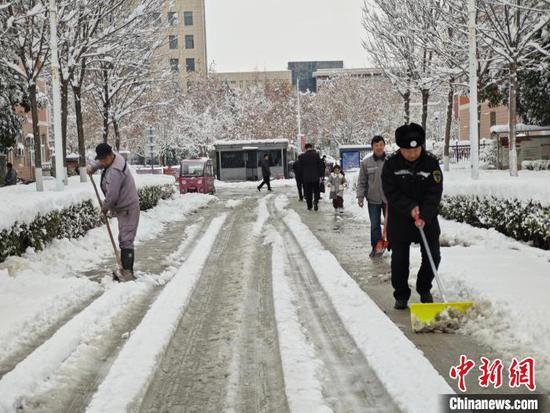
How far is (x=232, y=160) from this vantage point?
148 feet

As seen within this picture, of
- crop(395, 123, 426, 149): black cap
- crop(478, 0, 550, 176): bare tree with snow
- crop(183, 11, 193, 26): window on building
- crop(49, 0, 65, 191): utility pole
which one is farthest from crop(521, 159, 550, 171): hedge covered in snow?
crop(183, 11, 193, 26): window on building

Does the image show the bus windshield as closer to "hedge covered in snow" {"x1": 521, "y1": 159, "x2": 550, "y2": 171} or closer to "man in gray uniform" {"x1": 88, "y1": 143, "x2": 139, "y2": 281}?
"hedge covered in snow" {"x1": 521, "y1": 159, "x2": 550, "y2": 171}

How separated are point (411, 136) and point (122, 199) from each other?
4.06 metres

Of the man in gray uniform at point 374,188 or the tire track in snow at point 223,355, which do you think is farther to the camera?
the man in gray uniform at point 374,188

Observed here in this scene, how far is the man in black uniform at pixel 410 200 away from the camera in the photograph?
6.35 metres

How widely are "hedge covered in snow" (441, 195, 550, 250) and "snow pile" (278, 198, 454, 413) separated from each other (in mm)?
3234

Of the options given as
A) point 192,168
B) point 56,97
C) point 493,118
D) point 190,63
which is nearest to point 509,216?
point 56,97

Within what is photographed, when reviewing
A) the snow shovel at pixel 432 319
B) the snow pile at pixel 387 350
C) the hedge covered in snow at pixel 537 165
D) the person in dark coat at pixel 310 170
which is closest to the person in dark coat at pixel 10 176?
the person in dark coat at pixel 310 170

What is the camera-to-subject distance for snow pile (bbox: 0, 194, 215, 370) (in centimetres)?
621

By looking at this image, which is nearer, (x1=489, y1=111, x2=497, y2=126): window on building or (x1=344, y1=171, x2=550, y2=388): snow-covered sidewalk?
(x1=344, y1=171, x2=550, y2=388): snow-covered sidewalk

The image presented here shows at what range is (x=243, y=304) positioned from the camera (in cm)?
717

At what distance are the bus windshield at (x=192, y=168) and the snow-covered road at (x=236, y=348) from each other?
2216 cm

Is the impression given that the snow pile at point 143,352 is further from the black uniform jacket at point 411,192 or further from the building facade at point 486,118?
the building facade at point 486,118

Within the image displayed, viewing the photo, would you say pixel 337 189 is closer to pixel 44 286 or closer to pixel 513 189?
pixel 513 189
